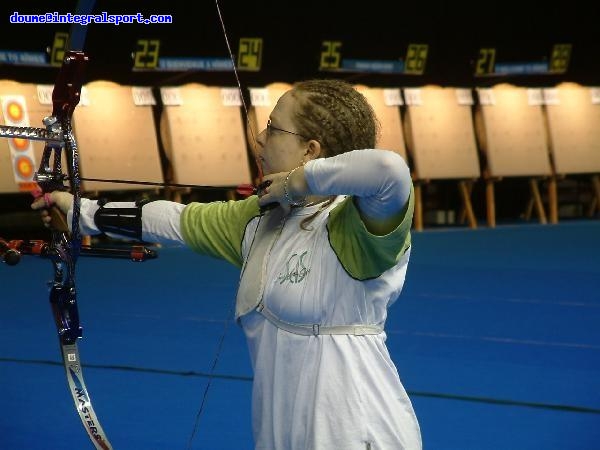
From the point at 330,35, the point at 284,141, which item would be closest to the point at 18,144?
the point at 330,35

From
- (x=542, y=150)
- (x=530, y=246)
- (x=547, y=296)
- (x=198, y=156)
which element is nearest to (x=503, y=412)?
(x=547, y=296)

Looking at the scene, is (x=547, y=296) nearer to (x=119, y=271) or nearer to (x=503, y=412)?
(x=503, y=412)

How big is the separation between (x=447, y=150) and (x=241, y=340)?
705cm

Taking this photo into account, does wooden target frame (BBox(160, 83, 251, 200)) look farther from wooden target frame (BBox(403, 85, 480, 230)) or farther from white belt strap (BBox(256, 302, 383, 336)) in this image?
white belt strap (BBox(256, 302, 383, 336))

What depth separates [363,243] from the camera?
1549 millimetres

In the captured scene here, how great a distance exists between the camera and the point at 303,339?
1.61m

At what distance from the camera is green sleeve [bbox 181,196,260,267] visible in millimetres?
1794

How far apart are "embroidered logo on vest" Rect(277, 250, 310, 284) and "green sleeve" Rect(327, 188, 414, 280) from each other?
63mm

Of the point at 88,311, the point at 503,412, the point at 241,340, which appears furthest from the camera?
the point at 88,311

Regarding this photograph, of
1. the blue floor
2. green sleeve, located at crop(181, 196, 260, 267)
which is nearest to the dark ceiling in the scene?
the blue floor

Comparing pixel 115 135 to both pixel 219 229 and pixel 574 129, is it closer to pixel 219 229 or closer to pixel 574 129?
pixel 574 129

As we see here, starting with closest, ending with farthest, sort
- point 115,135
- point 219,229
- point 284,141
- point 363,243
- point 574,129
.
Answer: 1. point 363,243
2. point 284,141
3. point 219,229
4. point 115,135
5. point 574,129

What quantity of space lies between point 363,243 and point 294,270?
0.45 ft

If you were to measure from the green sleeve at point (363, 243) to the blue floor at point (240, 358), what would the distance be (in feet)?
1.28
